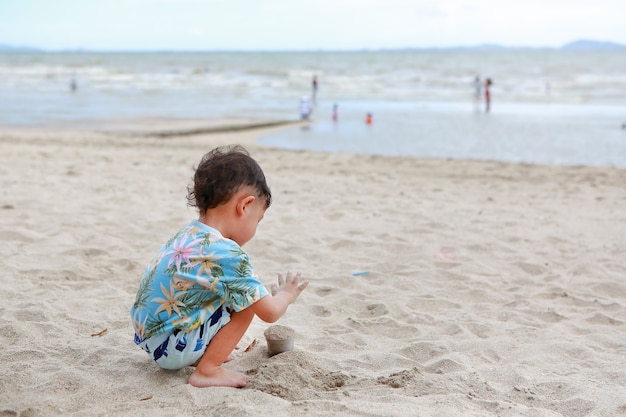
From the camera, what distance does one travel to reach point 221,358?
283cm

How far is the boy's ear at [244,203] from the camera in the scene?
2777mm

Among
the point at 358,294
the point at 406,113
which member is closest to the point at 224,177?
the point at 358,294

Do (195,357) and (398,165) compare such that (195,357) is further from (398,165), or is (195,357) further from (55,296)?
(398,165)

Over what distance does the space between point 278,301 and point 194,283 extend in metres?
0.35

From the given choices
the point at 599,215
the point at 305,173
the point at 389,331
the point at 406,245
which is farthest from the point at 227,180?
the point at 305,173

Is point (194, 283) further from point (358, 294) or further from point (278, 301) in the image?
point (358, 294)

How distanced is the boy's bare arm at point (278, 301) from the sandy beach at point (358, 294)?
0.96 feet

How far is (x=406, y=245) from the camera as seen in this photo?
17.6 ft

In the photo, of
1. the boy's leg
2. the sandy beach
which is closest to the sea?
the sandy beach

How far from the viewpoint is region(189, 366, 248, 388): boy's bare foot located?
2.75 metres

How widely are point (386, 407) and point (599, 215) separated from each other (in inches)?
195

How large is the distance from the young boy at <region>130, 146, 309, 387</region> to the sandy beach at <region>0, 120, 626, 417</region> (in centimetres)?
16

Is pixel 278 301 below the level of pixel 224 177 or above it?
below

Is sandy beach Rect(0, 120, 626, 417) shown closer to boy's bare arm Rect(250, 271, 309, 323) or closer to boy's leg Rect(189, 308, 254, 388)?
boy's leg Rect(189, 308, 254, 388)
